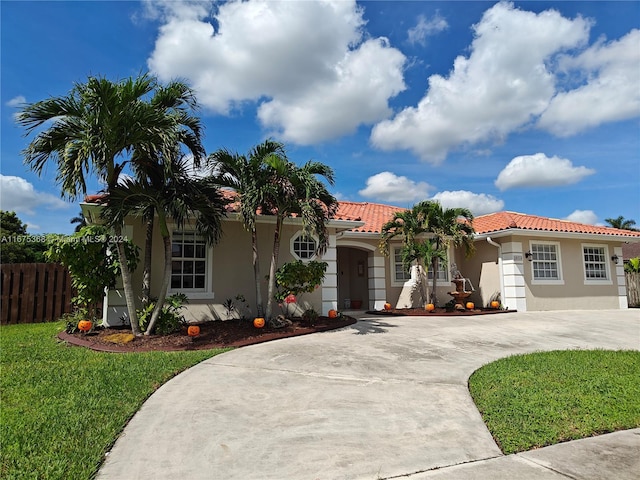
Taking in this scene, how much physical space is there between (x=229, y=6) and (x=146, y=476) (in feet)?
30.5

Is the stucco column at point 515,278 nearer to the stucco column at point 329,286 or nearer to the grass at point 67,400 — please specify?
the stucco column at point 329,286

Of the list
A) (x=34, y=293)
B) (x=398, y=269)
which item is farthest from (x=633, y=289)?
(x=34, y=293)

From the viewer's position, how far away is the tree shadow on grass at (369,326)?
1023cm

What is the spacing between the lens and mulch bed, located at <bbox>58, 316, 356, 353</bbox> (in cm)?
815

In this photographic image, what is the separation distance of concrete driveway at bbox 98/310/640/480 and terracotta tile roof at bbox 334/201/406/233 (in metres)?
8.31

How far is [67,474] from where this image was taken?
315 centimetres

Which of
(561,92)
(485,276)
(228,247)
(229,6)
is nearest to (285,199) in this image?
(228,247)

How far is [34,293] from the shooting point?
12.5 metres

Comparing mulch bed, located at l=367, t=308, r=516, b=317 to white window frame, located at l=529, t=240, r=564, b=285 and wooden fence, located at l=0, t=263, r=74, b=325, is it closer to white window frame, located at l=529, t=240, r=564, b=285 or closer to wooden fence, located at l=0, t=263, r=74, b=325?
white window frame, located at l=529, t=240, r=564, b=285

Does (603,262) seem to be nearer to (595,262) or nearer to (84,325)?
(595,262)

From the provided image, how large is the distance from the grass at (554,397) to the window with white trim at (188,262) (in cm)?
796

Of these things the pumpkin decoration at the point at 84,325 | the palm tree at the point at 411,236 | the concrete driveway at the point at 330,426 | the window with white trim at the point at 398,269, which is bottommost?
the concrete driveway at the point at 330,426

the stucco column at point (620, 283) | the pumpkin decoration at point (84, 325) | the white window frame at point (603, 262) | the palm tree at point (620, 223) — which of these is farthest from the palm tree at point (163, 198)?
the palm tree at point (620, 223)

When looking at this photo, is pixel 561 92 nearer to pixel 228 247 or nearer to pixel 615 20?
pixel 615 20
